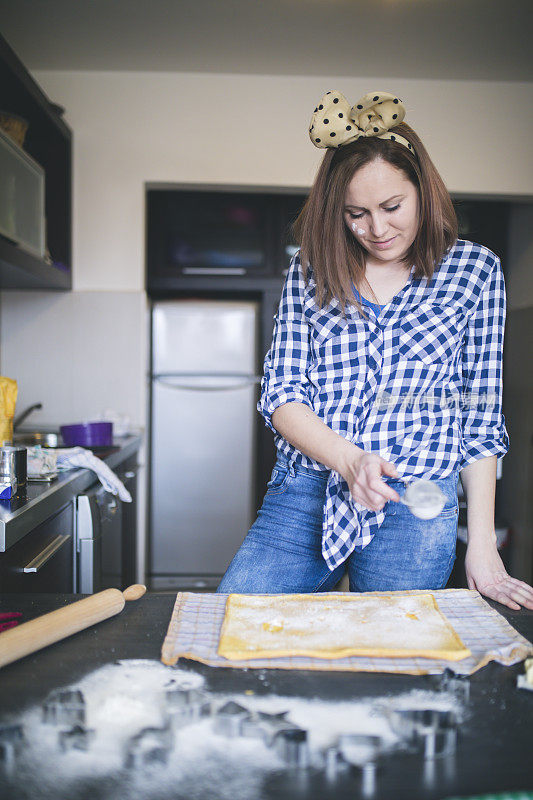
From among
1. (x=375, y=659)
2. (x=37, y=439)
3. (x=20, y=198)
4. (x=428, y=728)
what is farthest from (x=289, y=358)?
(x=20, y=198)

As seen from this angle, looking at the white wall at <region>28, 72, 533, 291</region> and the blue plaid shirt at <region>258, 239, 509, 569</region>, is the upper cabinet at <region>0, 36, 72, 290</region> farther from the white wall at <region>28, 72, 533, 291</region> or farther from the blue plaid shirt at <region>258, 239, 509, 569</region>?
the blue plaid shirt at <region>258, 239, 509, 569</region>

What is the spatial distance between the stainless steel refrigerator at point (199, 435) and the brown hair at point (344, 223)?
6.29 ft

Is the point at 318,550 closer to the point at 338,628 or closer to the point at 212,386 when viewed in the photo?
the point at 338,628

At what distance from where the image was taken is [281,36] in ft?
7.79

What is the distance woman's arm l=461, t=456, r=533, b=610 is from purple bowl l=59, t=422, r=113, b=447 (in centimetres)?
132

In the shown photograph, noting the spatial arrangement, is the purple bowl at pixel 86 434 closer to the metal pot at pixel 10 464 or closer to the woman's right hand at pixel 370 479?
the metal pot at pixel 10 464

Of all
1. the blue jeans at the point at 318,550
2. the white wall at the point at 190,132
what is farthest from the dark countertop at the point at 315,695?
the white wall at the point at 190,132

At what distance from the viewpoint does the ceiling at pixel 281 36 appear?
2.17 m

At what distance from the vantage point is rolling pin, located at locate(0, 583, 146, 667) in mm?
693

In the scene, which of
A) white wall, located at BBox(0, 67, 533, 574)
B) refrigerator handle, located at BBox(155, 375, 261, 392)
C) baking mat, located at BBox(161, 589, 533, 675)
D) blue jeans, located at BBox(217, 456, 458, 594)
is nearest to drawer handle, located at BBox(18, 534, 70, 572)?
blue jeans, located at BBox(217, 456, 458, 594)

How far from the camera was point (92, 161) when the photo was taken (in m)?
2.69

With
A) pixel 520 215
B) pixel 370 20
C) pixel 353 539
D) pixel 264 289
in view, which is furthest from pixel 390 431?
pixel 520 215

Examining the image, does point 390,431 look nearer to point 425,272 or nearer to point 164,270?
point 425,272

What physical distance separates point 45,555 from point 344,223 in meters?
0.94
